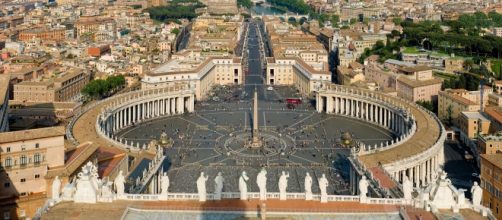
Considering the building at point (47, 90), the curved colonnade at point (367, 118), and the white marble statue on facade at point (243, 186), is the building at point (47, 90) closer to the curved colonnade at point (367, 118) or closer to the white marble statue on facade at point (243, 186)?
the curved colonnade at point (367, 118)

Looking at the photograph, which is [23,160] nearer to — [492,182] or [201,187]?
[201,187]

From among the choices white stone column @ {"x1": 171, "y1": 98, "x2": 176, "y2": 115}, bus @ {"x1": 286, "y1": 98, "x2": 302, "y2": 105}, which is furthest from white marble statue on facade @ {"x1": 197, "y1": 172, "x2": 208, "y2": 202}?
bus @ {"x1": 286, "y1": 98, "x2": 302, "y2": 105}

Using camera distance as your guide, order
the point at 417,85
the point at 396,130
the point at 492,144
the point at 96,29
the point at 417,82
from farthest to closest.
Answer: the point at 96,29 → the point at 417,82 → the point at 417,85 → the point at 396,130 → the point at 492,144

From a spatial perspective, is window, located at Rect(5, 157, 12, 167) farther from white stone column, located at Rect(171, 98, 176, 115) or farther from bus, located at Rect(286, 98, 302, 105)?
bus, located at Rect(286, 98, 302, 105)

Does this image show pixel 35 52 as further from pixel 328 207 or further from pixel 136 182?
pixel 328 207

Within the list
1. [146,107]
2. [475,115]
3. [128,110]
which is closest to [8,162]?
[128,110]
